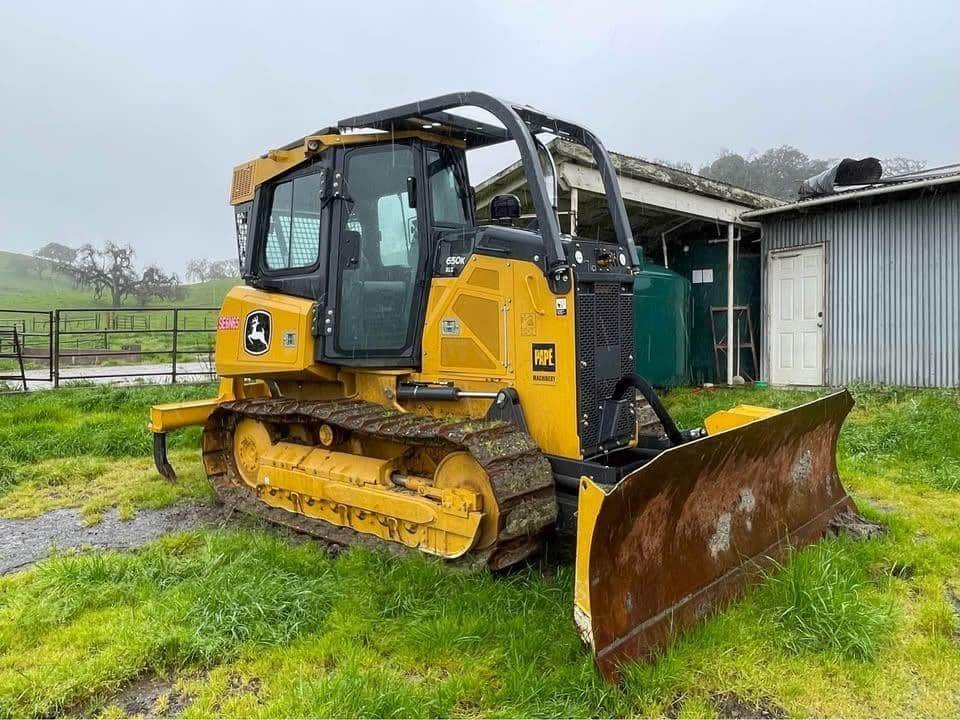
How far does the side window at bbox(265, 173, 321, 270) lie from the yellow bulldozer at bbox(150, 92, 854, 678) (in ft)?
0.05

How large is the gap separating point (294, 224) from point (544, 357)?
2.40 meters

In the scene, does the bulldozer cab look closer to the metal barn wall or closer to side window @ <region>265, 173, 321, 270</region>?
side window @ <region>265, 173, 321, 270</region>

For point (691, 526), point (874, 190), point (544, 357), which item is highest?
point (874, 190)

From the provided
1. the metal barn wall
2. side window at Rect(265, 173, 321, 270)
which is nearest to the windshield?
side window at Rect(265, 173, 321, 270)

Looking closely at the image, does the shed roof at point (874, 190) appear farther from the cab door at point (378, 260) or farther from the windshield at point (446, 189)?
the cab door at point (378, 260)

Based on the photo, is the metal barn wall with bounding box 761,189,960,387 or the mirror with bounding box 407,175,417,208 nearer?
the mirror with bounding box 407,175,417,208

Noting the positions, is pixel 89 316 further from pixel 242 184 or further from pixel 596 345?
pixel 596 345

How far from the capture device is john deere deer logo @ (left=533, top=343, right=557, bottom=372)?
12.7 ft

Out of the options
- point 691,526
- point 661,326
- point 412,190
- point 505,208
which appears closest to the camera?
point 691,526

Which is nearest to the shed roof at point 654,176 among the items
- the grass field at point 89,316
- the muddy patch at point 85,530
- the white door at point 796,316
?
the white door at point 796,316

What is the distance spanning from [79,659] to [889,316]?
33.1 ft

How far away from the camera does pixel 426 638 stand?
10.4 feet

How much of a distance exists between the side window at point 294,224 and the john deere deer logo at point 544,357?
1912 millimetres

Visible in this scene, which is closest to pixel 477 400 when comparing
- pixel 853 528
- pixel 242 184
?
pixel 853 528
